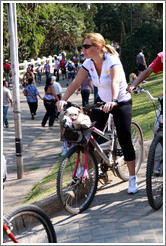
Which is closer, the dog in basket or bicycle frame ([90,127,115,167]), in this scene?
the dog in basket

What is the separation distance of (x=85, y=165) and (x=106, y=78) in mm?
927

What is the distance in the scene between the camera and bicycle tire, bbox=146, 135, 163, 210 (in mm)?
4120

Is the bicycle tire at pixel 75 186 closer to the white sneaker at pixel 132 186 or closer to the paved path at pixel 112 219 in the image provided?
the paved path at pixel 112 219

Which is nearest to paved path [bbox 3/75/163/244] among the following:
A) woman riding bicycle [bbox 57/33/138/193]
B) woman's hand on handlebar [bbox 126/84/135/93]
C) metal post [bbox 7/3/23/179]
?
woman riding bicycle [bbox 57/33/138/193]

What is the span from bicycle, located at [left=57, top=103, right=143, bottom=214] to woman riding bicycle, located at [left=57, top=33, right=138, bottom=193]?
0.21m

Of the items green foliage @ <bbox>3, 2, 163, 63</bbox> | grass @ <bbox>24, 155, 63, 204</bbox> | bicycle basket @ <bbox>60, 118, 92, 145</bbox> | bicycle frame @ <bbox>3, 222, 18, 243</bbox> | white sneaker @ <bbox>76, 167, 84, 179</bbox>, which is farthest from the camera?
green foliage @ <bbox>3, 2, 163, 63</bbox>

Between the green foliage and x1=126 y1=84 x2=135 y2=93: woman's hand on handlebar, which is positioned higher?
the green foliage

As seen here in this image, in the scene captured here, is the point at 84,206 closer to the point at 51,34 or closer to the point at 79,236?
the point at 79,236

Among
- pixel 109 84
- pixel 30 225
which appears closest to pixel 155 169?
pixel 109 84

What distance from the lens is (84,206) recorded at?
15.3 feet

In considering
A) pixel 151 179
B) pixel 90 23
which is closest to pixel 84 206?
pixel 151 179

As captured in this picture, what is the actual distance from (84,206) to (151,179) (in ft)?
2.86

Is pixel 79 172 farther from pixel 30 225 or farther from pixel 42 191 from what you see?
pixel 42 191

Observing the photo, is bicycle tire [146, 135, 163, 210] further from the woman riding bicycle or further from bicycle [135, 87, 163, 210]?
the woman riding bicycle
